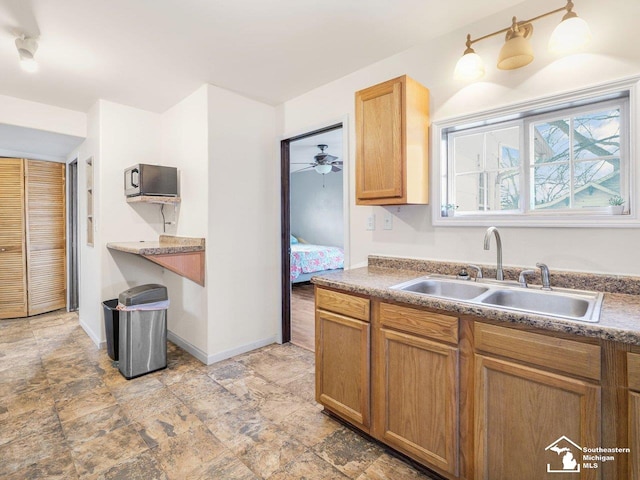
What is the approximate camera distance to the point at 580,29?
4.87ft

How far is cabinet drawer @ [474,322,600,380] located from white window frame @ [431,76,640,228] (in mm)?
786

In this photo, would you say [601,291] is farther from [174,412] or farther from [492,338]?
[174,412]

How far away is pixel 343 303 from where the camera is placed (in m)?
1.89

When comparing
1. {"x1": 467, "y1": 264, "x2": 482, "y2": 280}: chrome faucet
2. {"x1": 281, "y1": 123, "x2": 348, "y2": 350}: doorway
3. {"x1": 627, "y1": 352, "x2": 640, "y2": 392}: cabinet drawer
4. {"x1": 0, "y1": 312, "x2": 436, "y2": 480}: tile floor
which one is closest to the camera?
{"x1": 627, "y1": 352, "x2": 640, "y2": 392}: cabinet drawer

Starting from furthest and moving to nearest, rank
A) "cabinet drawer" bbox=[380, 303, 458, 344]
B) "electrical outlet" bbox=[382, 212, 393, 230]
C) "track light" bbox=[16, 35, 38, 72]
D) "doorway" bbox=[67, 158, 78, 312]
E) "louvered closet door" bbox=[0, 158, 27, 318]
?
"doorway" bbox=[67, 158, 78, 312] < "louvered closet door" bbox=[0, 158, 27, 318] < "electrical outlet" bbox=[382, 212, 393, 230] < "track light" bbox=[16, 35, 38, 72] < "cabinet drawer" bbox=[380, 303, 458, 344]

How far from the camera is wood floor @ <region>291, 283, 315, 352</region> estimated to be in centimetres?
342

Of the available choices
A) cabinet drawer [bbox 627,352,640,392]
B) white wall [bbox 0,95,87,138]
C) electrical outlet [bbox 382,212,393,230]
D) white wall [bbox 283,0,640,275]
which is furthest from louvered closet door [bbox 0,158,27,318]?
cabinet drawer [bbox 627,352,640,392]

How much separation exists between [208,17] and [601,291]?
258 centimetres

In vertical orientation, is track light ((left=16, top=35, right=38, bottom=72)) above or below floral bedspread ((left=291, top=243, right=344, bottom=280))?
above

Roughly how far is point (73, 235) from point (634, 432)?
566 cm

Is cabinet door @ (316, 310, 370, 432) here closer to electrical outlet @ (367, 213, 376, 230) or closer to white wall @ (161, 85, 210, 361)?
electrical outlet @ (367, 213, 376, 230)

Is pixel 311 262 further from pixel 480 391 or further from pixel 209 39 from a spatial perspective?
pixel 480 391

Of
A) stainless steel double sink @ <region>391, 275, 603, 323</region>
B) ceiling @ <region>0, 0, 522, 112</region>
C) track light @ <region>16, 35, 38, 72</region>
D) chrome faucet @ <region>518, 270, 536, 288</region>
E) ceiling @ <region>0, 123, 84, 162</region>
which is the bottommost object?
stainless steel double sink @ <region>391, 275, 603, 323</region>

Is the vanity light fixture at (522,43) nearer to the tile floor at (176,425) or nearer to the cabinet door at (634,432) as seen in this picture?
the cabinet door at (634,432)
